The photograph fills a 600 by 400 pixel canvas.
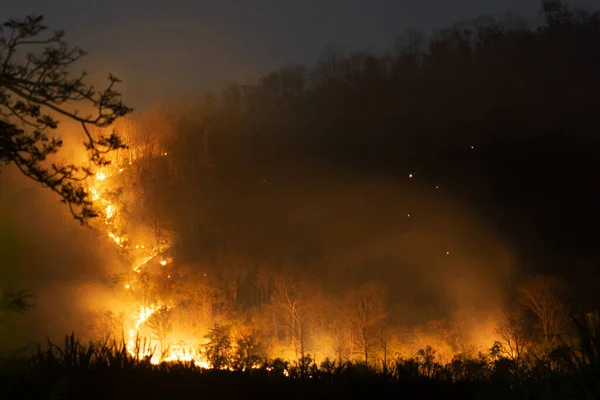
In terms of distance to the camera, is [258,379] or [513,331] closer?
[258,379]

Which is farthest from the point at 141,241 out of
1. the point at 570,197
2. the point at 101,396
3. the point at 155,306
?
the point at 101,396

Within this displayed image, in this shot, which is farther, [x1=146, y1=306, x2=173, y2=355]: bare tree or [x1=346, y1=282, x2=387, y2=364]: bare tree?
[x1=146, y1=306, x2=173, y2=355]: bare tree

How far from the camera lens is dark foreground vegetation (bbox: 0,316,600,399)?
4.78 m

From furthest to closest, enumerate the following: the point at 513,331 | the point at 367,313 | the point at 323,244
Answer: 1. the point at 323,244
2. the point at 367,313
3. the point at 513,331

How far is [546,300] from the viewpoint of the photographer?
40.7 meters

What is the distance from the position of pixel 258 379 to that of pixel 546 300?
38546mm

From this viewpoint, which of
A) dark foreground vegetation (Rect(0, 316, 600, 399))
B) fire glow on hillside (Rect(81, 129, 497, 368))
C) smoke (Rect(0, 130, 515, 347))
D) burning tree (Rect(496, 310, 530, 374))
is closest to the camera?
dark foreground vegetation (Rect(0, 316, 600, 399))

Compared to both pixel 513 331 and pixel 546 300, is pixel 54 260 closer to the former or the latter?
pixel 513 331

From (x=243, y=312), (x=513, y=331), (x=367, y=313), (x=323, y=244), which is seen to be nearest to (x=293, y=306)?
(x=243, y=312)

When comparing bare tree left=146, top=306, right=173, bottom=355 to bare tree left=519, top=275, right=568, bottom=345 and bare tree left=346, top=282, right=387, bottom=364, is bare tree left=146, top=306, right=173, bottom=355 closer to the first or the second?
bare tree left=346, top=282, right=387, bottom=364

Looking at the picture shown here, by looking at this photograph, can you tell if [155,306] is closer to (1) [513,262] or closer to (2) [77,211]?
(1) [513,262]

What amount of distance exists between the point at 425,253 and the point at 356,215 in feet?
28.0

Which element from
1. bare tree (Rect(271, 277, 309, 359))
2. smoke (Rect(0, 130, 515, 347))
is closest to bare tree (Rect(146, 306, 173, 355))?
smoke (Rect(0, 130, 515, 347))

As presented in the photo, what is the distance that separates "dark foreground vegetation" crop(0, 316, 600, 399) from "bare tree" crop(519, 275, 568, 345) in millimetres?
31810
